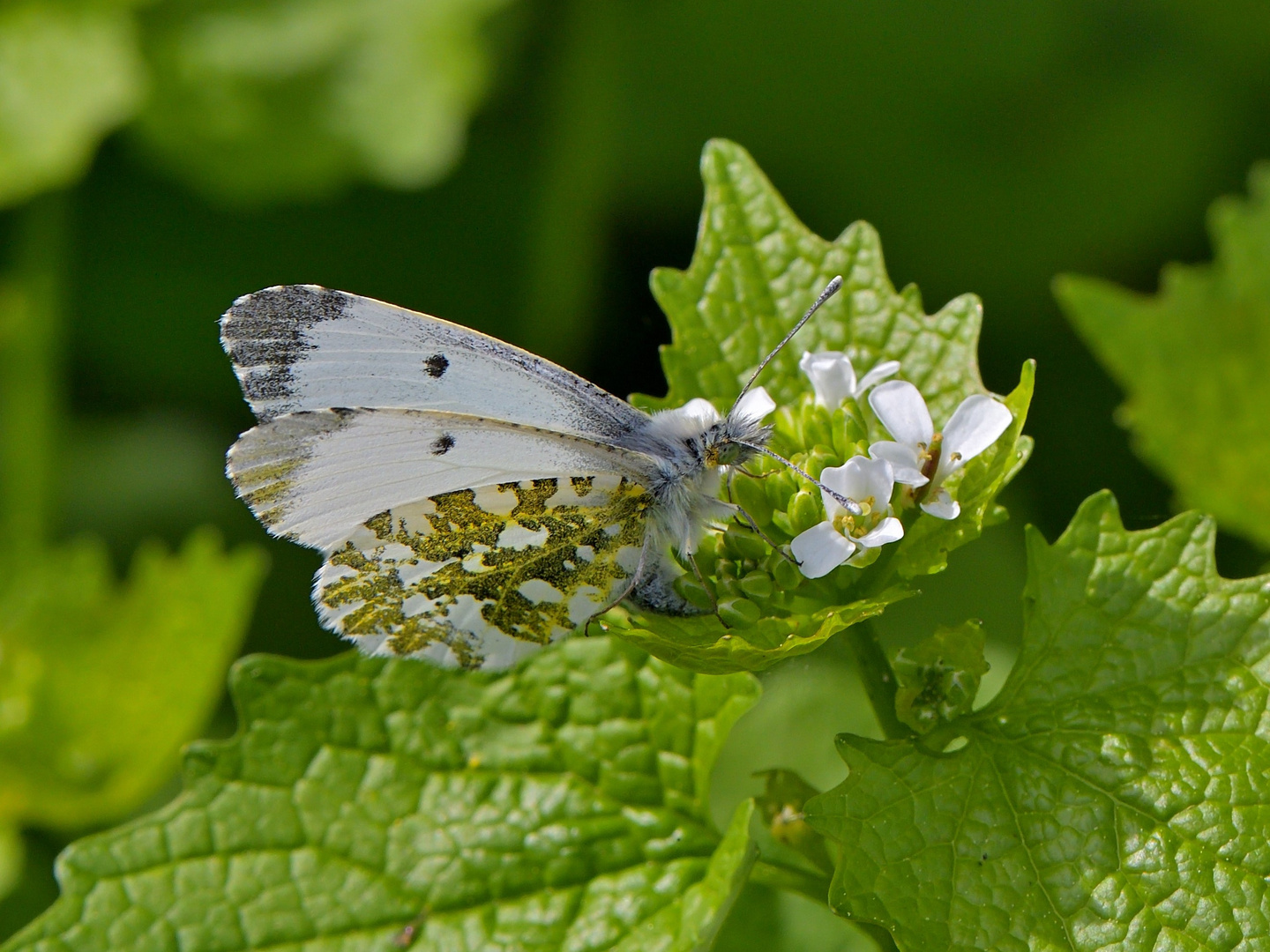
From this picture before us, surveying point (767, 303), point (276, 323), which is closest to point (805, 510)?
point (767, 303)

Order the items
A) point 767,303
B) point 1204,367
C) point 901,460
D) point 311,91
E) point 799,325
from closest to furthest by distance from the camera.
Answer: point 901,460, point 799,325, point 767,303, point 1204,367, point 311,91

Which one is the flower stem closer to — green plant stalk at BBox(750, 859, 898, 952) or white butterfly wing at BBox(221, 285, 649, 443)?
green plant stalk at BBox(750, 859, 898, 952)

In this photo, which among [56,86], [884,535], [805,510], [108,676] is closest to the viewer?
[884,535]

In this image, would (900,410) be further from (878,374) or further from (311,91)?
(311,91)

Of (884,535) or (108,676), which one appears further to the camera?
(108,676)

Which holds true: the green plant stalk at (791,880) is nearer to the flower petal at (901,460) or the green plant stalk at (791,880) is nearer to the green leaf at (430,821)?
the green leaf at (430,821)

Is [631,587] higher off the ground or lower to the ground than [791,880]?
higher
